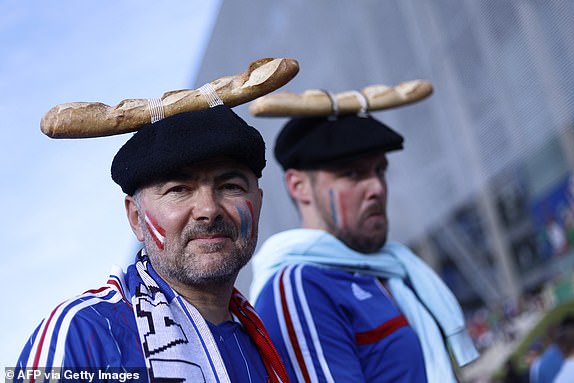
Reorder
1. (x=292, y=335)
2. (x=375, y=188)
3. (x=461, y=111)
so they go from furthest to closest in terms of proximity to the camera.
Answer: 1. (x=461, y=111)
2. (x=375, y=188)
3. (x=292, y=335)

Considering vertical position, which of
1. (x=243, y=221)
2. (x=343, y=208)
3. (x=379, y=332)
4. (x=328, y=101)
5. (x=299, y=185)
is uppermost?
(x=328, y=101)

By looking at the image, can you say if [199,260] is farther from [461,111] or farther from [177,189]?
[461,111]

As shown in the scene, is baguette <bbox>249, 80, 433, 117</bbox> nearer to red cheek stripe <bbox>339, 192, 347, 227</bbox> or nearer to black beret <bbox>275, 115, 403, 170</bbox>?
black beret <bbox>275, 115, 403, 170</bbox>

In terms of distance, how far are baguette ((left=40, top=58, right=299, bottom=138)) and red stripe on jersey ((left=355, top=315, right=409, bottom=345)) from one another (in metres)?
0.75

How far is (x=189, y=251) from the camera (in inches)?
61.2

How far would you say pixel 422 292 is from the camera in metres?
2.41

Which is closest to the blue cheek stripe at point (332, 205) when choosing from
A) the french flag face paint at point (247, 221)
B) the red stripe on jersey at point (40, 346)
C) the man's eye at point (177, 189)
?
the french flag face paint at point (247, 221)

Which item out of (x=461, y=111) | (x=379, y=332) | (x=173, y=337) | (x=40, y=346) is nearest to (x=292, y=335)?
(x=379, y=332)

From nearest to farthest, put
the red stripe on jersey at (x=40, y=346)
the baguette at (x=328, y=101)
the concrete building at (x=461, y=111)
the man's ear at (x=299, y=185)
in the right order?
the red stripe on jersey at (x=40, y=346) < the baguette at (x=328, y=101) < the man's ear at (x=299, y=185) < the concrete building at (x=461, y=111)

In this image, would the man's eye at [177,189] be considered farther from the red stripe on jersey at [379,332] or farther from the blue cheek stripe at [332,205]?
the blue cheek stripe at [332,205]

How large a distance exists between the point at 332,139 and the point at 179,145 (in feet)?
3.04

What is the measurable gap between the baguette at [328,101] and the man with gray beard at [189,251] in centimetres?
59

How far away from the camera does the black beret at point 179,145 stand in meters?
1.51

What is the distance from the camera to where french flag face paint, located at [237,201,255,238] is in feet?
5.26
